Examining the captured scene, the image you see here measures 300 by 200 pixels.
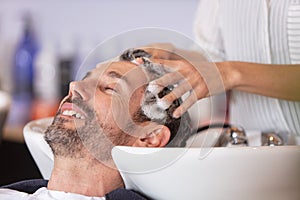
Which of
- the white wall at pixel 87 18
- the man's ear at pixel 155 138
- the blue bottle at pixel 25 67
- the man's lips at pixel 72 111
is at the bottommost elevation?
the blue bottle at pixel 25 67

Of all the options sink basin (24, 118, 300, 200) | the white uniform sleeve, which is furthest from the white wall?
sink basin (24, 118, 300, 200)

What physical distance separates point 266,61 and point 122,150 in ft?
1.33

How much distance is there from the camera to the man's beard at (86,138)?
1.10 metres

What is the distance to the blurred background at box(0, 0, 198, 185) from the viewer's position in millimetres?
2453

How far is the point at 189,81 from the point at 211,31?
0.40 meters

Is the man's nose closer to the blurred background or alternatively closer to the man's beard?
the man's beard

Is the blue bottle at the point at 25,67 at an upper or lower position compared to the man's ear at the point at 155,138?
lower

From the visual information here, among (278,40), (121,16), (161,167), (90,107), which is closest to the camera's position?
(161,167)

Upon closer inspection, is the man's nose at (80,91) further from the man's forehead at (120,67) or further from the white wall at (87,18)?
the white wall at (87,18)

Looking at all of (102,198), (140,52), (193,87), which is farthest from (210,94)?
(102,198)

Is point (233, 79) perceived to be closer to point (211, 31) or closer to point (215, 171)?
point (215, 171)

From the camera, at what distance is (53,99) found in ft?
8.54

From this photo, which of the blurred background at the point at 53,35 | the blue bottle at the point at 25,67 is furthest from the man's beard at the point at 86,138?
the blue bottle at the point at 25,67

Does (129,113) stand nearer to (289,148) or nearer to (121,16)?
(289,148)
